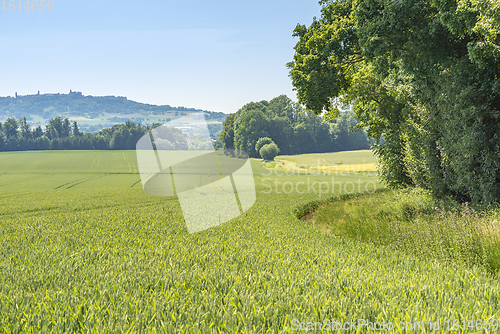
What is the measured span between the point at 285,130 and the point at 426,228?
90.8m

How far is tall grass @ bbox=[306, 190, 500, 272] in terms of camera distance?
5857 mm

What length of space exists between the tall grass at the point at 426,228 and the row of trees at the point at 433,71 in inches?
53.6

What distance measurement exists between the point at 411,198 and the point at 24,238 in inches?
562

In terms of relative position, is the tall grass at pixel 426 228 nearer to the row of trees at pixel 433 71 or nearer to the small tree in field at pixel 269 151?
the row of trees at pixel 433 71

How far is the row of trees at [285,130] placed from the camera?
87.4 metres

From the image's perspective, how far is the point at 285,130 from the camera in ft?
317

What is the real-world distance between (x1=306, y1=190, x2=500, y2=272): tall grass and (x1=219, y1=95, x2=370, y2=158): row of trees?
7282 centimetres

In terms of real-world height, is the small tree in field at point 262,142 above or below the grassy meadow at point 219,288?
above

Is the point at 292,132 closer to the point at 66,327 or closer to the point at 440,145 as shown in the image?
the point at 440,145

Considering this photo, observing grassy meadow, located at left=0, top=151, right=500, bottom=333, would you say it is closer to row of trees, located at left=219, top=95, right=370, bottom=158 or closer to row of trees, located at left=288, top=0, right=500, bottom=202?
row of trees, located at left=288, top=0, right=500, bottom=202

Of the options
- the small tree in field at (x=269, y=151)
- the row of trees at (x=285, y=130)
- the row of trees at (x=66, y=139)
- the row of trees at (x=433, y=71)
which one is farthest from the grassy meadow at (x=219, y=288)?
the row of trees at (x=66, y=139)

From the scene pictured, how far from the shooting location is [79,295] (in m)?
3.13

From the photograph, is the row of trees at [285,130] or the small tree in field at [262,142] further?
the row of trees at [285,130]

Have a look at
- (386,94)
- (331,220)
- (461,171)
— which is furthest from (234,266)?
(386,94)
